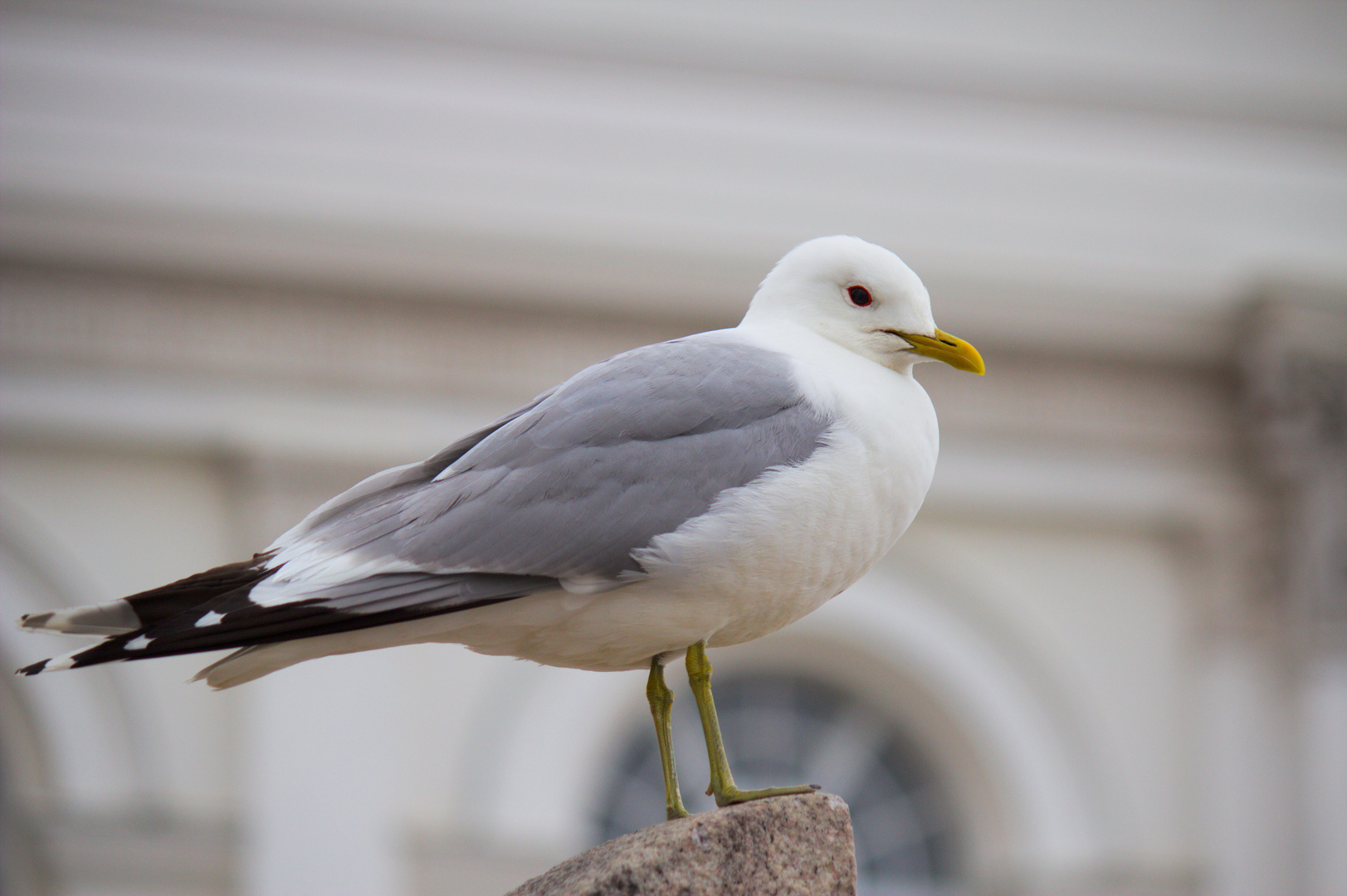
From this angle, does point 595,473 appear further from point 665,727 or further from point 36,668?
point 36,668

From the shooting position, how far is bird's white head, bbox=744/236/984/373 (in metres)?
2.52

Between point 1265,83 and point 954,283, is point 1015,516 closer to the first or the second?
point 954,283

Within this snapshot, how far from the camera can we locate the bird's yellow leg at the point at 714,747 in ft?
7.71

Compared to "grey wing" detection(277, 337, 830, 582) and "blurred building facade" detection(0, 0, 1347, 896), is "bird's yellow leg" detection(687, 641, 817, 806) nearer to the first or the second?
"grey wing" detection(277, 337, 830, 582)

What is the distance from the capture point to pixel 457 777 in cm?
911

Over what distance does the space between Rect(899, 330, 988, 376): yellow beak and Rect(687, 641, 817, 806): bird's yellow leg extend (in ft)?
1.96

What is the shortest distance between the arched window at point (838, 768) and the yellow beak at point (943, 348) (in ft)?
23.3

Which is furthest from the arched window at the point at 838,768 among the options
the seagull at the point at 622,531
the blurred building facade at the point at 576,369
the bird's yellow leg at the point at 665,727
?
the seagull at the point at 622,531

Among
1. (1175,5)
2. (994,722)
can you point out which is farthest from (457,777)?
(1175,5)

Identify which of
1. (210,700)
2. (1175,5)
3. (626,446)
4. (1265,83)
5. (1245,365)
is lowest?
(210,700)

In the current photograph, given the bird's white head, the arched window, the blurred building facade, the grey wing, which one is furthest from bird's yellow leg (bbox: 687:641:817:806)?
the arched window

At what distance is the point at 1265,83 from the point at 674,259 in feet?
16.8

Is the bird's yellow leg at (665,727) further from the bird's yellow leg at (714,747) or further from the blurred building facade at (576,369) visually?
the blurred building facade at (576,369)

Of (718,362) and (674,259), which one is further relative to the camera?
(674,259)
